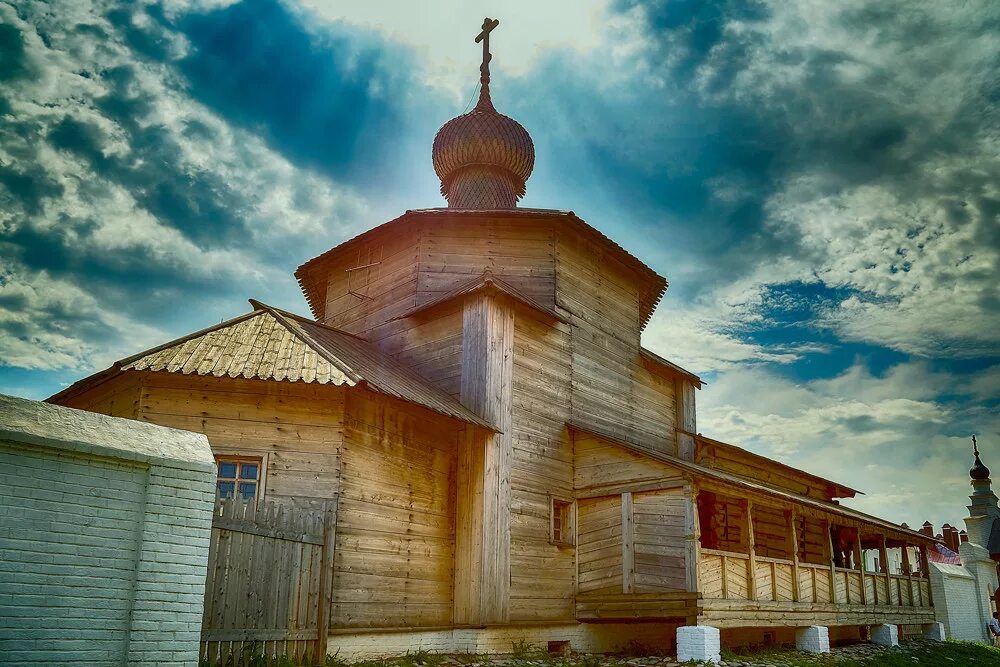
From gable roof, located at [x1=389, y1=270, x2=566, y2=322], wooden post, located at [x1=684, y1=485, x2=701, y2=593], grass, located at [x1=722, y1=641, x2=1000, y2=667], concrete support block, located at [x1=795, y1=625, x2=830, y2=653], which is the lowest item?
grass, located at [x1=722, y1=641, x2=1000, y2=667]

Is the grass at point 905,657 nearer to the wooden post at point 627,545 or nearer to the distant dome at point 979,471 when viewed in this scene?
the wooden post at point 627,545

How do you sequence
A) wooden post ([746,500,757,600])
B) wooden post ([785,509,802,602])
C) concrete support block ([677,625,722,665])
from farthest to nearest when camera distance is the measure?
wooden post ([785,509,802,602]) → wooden post ([746,500,757,600]) → concrete support block ([677,625,722,665])

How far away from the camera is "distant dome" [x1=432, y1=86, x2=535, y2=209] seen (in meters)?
18.9

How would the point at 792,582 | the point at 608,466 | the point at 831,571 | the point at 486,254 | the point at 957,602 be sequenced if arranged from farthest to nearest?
1. the point at 957,602
2. the point at 831,571
3. the point at 486,254
4. the point at 792,582
5. the point at 608,466

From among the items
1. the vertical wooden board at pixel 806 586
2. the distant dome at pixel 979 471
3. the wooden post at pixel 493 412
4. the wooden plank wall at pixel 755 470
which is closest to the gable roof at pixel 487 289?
the wooden post at pixel 493 412

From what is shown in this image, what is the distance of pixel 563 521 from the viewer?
48.6ft

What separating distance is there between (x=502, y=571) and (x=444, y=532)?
1.16 m

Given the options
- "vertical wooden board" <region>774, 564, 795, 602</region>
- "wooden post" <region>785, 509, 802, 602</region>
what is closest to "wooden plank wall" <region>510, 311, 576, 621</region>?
"vertical wooden board" <region>774, 564, 795, 602</region>

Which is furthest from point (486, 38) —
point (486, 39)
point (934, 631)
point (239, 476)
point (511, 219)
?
point (934, 631)

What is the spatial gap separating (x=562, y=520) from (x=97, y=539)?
10052 mm

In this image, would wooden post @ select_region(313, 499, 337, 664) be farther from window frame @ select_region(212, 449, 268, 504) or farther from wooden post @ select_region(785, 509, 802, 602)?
wooden post @ select_region(785, 509, 802, 602)

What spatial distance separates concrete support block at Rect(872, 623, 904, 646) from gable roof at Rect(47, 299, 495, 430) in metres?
12.0

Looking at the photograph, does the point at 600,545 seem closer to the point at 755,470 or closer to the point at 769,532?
the point at 769,532

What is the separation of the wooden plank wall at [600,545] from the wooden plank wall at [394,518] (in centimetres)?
258
